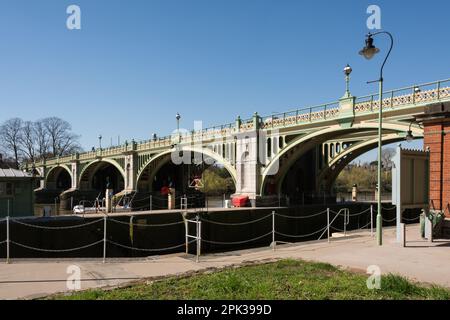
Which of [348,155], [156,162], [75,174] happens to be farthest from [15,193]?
Answer: [75,174]

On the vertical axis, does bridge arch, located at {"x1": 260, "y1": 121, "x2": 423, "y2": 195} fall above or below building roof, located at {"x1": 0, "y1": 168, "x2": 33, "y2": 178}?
above

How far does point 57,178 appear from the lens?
86.8m

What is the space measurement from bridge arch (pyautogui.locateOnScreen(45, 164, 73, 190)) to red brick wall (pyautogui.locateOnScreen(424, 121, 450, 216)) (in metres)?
71.1

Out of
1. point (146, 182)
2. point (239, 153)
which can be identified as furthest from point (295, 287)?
point (146, 182)

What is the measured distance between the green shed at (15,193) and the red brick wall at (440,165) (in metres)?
18.2

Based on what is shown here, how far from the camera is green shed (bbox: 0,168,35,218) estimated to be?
19.2 metres

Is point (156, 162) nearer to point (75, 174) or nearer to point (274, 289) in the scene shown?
point (75, 174)

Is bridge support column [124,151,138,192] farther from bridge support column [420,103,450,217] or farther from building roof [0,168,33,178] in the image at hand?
bridge support column [420,103,450,217]

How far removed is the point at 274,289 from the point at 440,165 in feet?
29.9

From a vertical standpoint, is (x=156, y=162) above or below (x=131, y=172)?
above

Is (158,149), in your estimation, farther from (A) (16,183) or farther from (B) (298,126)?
(A) (16,183)

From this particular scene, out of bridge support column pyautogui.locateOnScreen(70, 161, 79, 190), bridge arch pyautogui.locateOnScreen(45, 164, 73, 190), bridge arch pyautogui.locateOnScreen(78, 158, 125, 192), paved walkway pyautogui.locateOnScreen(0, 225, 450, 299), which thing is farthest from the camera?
bridge arch pyautogui.locateOnScreen(45, 164, 73, 190)

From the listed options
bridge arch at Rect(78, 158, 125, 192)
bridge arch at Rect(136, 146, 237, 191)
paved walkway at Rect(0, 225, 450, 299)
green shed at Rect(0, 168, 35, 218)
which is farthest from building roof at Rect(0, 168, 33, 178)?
bridge arch at Rect(78, 158, 125, 192)
